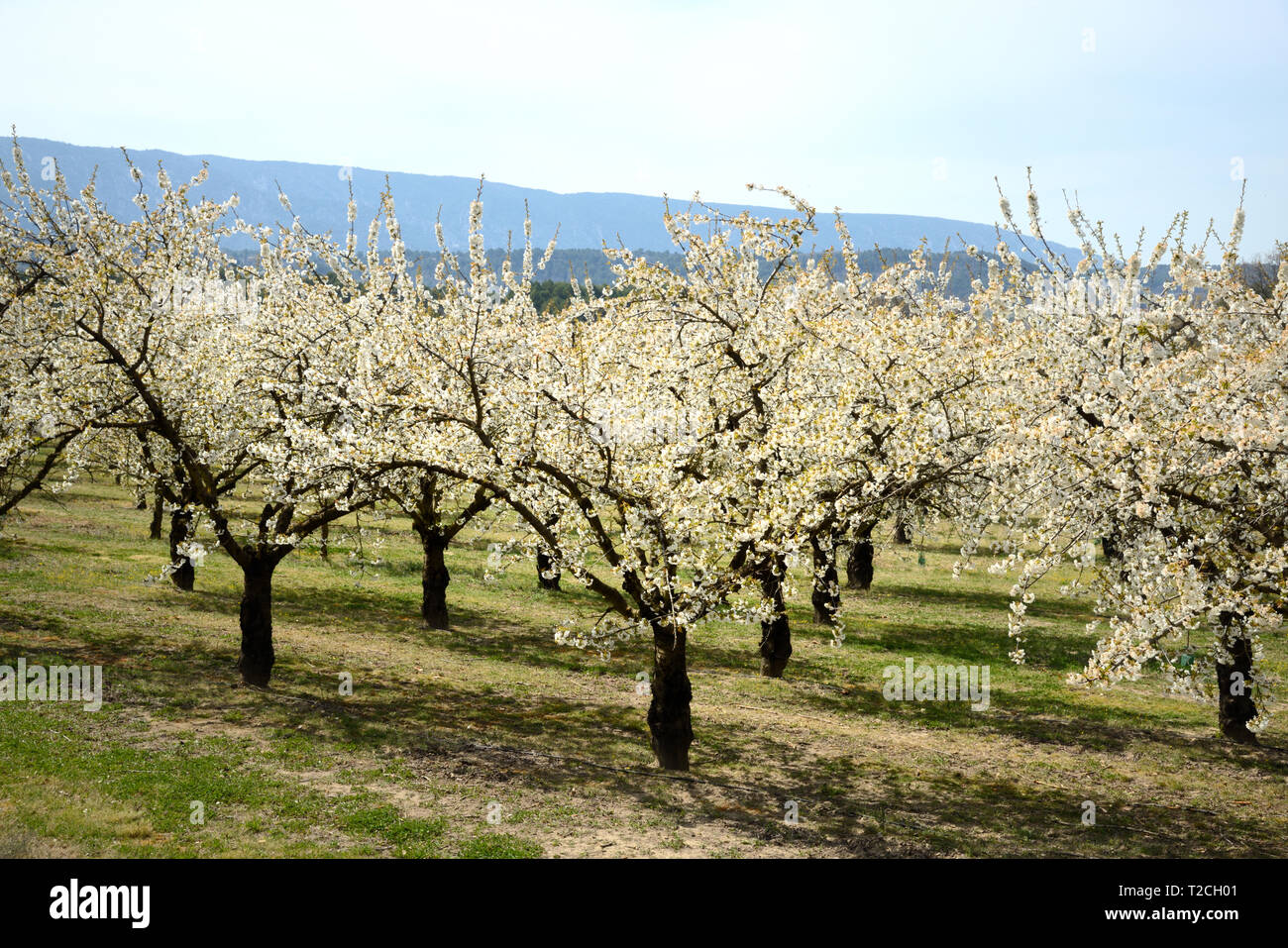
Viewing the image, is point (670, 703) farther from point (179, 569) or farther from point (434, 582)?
point (179, 569)

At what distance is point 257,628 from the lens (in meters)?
16.6

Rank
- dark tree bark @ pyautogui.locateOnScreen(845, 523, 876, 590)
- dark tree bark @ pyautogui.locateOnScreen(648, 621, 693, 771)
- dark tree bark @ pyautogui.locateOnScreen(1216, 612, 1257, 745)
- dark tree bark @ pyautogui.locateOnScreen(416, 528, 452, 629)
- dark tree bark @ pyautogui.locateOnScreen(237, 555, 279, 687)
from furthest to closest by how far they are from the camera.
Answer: dark tree bark @ pyautogui.locateOnScreen(845, 523, 876, 590) → dark tree bark @ pyautogui.locateOnScreen(416, 528, 452, 629) → dark tree bark @ pyautogui.locateOnScreen(237, 555, 279, 687) → dark tree bark @ pyautogui.locateOnScreen(1216, 612, 1257, 745) → dark tree bark @ pyautogui.locateOnScreen(648, 621, 693, 771)

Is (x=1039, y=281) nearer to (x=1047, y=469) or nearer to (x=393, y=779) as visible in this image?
(x=1047, y=469)

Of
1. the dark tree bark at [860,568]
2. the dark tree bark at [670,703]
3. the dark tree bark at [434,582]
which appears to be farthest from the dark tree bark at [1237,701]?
the dark tree bark at [434,582]

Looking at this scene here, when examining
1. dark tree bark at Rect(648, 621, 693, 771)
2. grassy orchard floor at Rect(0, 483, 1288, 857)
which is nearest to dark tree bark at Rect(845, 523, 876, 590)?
grassy orchard floor at Rect(0, 483, 1288, 857)

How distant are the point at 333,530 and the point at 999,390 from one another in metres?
29.6

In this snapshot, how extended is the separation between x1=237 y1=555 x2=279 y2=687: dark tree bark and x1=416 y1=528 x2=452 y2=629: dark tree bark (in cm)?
653

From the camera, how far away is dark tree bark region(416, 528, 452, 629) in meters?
23.1

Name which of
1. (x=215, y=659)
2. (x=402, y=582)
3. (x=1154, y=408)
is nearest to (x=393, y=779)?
(x=215, y=659)

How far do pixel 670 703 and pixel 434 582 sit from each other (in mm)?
11609

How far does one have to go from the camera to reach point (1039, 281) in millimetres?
14828

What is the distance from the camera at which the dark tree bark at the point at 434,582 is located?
23109 mm

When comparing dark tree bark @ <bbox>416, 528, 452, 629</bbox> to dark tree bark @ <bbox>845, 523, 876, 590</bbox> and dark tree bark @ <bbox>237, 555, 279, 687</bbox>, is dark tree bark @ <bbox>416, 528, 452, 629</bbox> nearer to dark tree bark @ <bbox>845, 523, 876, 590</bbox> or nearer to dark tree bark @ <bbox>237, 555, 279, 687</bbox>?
dark tree bark @ <bbox>237, 555, 279, 687</bbox>

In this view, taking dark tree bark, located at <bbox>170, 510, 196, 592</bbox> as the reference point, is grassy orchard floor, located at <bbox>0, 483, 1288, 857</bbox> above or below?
below
